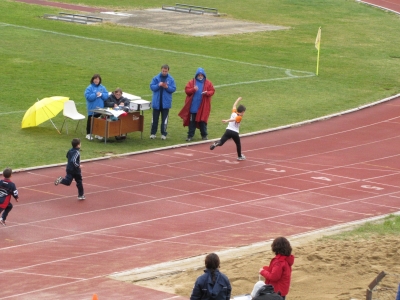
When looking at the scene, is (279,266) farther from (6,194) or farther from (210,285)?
(6,194)

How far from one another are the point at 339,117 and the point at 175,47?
1161 cm

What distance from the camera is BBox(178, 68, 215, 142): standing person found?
2523cm

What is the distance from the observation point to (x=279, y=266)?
11.5 metres

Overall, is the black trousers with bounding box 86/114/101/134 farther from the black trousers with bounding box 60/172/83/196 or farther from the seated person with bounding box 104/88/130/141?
the black trousers with bounding box 60/172/83/196

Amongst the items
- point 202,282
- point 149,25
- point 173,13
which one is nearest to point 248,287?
point 202,282

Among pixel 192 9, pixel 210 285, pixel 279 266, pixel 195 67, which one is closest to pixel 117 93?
pixel 195 67

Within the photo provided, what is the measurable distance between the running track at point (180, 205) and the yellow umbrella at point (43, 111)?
3019mm

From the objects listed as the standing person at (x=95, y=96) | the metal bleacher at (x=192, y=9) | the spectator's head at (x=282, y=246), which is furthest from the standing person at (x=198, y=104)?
the metal bleacher at (x=192, y=9)

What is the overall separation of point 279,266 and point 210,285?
1058 millimetres

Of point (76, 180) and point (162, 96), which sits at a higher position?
point (162, 96)

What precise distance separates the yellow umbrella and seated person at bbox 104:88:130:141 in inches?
49.8

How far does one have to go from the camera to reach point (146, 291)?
552 inches

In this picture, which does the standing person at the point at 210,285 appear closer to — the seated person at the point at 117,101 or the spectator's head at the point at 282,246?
the spectator's head at the point at 282,246

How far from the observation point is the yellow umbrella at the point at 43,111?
2512 cm
